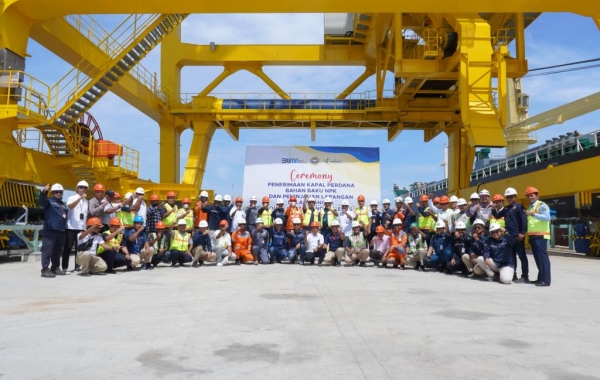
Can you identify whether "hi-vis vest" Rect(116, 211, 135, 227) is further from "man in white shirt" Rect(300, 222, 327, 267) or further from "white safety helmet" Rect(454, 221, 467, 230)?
"white safety helmet" Rect(454, 221, 467, 230)

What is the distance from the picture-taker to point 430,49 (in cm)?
1831

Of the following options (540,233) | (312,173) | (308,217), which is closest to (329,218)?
(308,217)

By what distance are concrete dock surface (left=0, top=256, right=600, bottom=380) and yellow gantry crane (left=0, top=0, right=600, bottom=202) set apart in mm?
7929

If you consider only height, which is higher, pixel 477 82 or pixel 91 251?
pixel 477 82

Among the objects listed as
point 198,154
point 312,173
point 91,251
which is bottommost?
point 91,251

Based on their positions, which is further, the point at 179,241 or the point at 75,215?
the point at 179,241

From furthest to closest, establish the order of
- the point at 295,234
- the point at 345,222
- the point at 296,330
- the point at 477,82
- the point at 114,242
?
the point at 477,82 → the point at 345,222 → the point at 295,234 → the point at 114,242 → the point at 296,330

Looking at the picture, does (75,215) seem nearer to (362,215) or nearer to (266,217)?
(266,217)

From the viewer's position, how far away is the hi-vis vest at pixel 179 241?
1098 cm

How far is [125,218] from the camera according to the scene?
34.0 ft

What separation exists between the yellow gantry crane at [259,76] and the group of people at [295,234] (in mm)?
4777

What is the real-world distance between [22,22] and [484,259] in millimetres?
13634

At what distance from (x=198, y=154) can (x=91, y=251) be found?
13570mm

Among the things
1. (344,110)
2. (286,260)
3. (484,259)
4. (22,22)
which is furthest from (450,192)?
(22,22)
